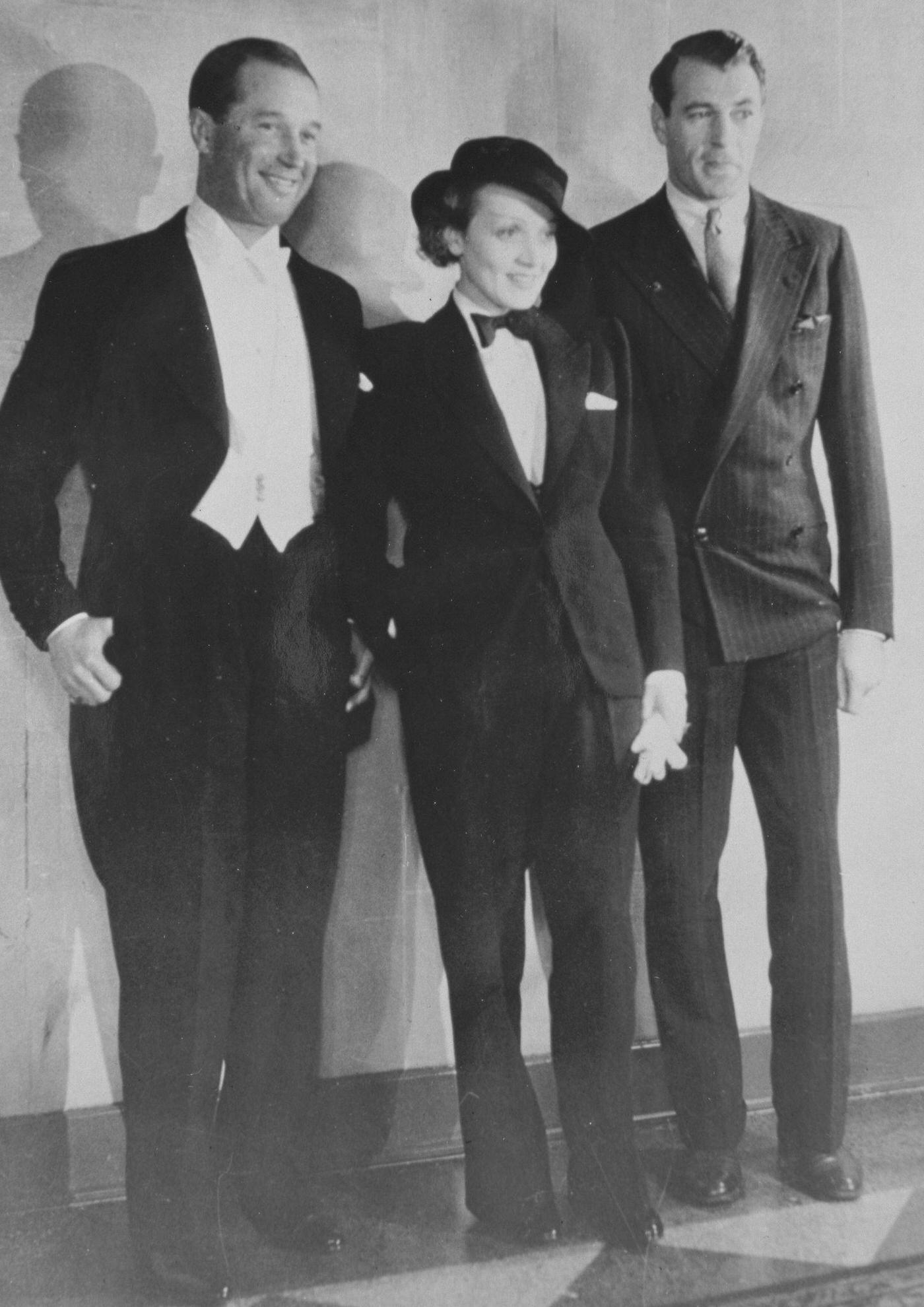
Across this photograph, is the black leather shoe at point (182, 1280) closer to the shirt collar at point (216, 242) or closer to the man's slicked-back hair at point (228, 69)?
the shirt collar at point (216, 242)

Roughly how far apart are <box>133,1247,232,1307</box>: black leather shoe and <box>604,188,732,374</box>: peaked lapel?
1.74 m

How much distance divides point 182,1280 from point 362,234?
181cm

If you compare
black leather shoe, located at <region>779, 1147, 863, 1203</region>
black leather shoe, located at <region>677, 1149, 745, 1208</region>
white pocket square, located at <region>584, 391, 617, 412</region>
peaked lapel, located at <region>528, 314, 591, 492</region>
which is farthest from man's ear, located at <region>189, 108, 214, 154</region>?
black leather shoe, located at <region>779, 1147, 863, 1203</region>

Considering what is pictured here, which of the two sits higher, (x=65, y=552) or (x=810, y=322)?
(x=810, y=322)

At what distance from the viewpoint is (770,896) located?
2.42 metres

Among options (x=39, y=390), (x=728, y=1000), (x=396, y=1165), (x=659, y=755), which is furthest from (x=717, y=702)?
(x=39, y=390)

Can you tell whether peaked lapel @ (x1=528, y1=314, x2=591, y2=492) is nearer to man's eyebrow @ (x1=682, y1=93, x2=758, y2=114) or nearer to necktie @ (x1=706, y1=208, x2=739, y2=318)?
necktie @ (x1=706, y1=208, x2=739, y2=318)

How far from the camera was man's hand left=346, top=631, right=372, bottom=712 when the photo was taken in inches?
88.8

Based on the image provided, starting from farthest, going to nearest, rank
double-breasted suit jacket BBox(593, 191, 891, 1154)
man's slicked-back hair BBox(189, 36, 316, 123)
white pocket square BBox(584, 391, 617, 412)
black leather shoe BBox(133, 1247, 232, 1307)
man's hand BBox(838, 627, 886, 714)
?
man's hand BBox(838, 627, 886, 714) → double-breasted suit jacket BBox(593, 191, 891, 1154) → white pocket square BBox(584, 391, 617, 412) → man's slicked-back hair BBox(189, 36, 316, 123) → black leather shoe BBox(133, 1247, 232, 1307)

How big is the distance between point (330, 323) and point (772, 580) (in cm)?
92

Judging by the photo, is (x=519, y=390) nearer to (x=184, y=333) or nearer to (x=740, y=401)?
(x=740, y=401)

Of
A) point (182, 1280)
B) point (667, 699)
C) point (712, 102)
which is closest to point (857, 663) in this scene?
point (667, 699)

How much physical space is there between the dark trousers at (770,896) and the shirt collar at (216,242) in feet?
3.38

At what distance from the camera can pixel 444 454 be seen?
2156 mm
